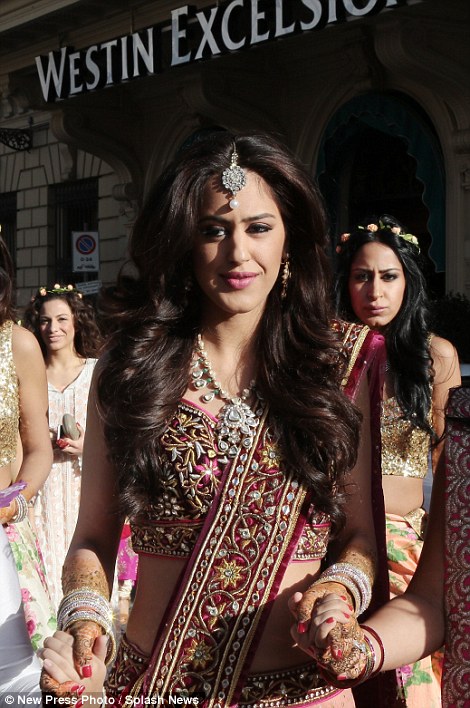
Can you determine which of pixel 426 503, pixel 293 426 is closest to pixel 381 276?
pixel 426 503

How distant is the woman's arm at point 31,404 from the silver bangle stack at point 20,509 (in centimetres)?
40

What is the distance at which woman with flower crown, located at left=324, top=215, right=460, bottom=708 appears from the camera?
4.05 meters

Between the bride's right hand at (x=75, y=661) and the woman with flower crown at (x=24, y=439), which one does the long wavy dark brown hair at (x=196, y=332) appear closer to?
the bride's right hand at (x=75, y=661)

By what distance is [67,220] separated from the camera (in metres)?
16.6

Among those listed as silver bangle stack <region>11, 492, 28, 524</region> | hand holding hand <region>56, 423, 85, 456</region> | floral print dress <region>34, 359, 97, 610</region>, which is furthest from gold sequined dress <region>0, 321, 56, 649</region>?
floral print dress <region>34, 359, 97, 610</region>

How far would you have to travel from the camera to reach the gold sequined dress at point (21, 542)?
11.9 ft

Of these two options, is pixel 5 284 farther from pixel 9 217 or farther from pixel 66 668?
pixel 9 217

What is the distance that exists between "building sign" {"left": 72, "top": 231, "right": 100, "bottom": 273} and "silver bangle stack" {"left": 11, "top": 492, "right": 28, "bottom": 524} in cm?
1077

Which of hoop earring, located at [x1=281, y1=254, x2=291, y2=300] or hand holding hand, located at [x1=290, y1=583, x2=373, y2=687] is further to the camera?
hoop earring, located at [x1=281, y1=254, x2=291, y2=300]

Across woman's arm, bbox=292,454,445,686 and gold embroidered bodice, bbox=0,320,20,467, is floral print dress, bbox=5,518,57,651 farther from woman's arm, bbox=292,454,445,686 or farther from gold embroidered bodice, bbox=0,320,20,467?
woman's arm, bbox=292,454,445,686

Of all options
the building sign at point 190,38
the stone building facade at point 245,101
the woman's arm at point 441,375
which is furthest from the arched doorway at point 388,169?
the woman's arm at point 441,375

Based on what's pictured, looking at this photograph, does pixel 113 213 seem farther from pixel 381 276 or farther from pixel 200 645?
pixel 200 645

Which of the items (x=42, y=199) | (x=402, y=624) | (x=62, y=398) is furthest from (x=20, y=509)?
(x=42, y=199)

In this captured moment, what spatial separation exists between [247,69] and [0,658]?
33.5ft
